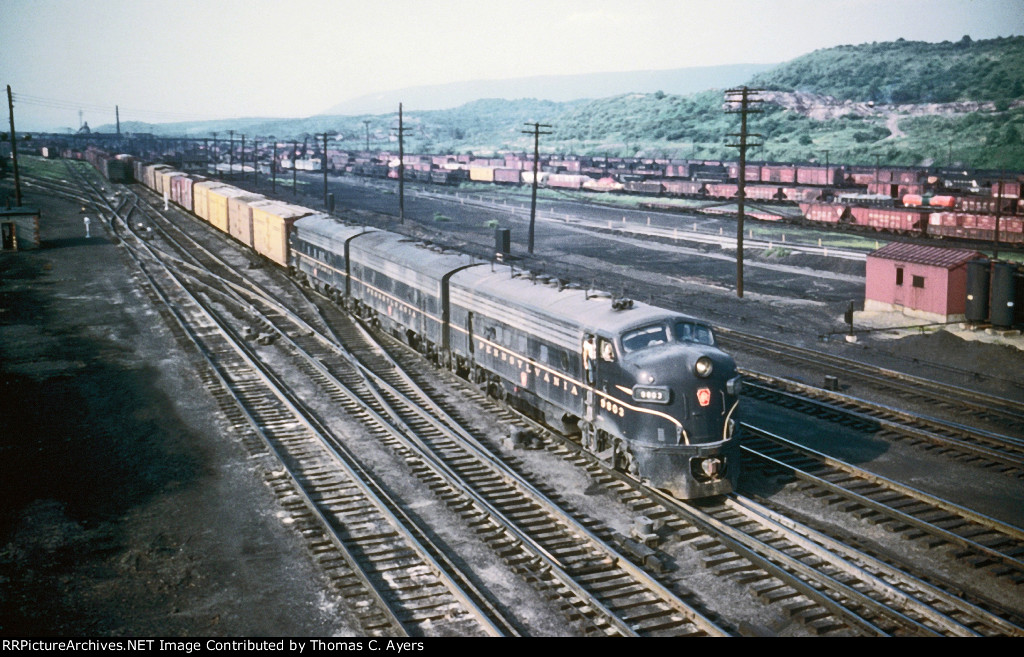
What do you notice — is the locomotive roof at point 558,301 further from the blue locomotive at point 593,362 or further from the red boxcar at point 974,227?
the red boxcar at point 974,227

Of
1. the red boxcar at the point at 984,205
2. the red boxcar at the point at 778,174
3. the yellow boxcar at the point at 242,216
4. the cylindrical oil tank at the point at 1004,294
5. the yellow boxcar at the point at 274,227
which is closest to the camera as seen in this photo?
the cylindrical oil tank at the point at 1004,294

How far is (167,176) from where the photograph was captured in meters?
88.9

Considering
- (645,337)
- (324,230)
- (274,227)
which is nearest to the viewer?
(645,337)

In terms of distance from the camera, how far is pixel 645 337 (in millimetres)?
16688

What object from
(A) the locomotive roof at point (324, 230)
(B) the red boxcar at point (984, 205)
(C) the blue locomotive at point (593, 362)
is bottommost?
(C) the blue locomotive at point (593, 362)

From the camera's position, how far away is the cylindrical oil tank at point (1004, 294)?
31.8m

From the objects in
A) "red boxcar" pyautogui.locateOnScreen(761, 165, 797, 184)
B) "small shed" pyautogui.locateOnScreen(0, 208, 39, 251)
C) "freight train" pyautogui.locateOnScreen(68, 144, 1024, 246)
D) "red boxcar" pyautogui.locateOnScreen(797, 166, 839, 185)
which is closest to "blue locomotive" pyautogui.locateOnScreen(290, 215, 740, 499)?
"freight train" pyautogui.locateOnScreen(68, 144, 1024, 246)

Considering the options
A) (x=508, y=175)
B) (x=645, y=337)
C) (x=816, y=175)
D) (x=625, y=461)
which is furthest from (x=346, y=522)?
(x=508, y=175)

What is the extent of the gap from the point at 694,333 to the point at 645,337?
118cm

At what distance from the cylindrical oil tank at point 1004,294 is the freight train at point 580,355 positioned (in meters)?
20.7

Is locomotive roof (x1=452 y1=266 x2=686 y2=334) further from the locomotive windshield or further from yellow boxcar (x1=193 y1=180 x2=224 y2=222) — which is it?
yellow boxcar (x1=193 y1=180 x2=224 y2=222)

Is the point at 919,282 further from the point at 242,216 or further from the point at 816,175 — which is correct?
the point at 816,175

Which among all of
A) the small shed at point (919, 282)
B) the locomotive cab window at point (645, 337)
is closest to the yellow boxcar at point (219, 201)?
the small shed at point (919, 282)

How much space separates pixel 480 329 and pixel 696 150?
170 metres
